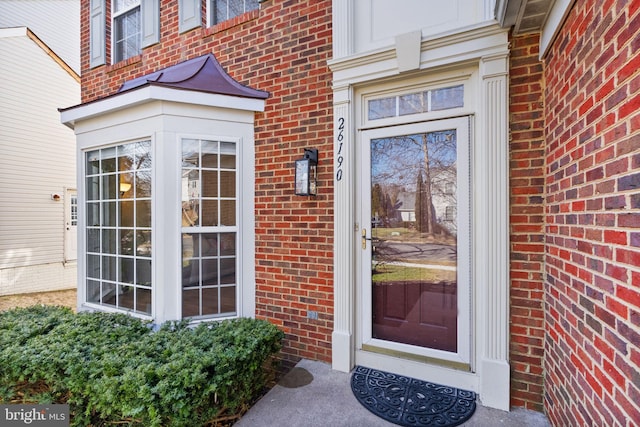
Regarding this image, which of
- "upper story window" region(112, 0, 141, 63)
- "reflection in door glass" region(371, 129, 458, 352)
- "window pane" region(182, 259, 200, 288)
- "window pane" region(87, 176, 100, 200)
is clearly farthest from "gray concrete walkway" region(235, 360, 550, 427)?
"upper story window" region(112, 0, 141, 63)

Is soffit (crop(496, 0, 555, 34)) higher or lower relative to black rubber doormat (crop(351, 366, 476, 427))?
higher

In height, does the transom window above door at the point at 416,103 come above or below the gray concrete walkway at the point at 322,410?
above

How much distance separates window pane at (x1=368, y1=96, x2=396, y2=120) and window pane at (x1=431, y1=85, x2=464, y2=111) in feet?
1.12

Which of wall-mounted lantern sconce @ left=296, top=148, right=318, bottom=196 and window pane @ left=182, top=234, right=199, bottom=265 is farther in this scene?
window pane @ left=182, top=234, right=199, bottom=265

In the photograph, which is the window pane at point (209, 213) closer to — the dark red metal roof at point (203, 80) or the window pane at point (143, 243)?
the window pane at point (143, 243)

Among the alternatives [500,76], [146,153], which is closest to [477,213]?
[500,76]

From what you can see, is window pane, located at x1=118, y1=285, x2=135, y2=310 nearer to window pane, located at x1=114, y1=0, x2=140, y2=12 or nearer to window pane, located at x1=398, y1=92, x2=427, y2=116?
window pane, located at x1=398, y1=92, x2=427, y2=116

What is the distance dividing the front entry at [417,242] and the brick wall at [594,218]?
59 cm

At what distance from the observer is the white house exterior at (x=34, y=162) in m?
7.52

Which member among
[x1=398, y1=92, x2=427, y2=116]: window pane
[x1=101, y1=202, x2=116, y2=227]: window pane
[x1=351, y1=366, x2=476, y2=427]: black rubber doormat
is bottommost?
[x1=351, y1=366, x2=476, y2=427]: black rubber doormat

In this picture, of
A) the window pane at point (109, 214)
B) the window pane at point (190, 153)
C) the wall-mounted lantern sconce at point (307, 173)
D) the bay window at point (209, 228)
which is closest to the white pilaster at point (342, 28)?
the wall-mounted lantern sconce at point (307, 173)

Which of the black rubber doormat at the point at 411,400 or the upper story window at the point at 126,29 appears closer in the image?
the black rubber doormat at the point at 411,400

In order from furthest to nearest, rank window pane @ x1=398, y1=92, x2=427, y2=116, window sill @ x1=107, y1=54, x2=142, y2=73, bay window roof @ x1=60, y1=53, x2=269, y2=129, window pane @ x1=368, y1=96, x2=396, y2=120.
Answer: window sill @ x1=107, y1=54, x2=142, y2=73
bay window roof @ x1=60, y1=53, x2=269, y2=129
window pane @ x1=368, y1=96, x2=396, y2=120
window pane @ x1=398, y1=92, x2=427, y2=116

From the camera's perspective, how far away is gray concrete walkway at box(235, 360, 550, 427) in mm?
2131
